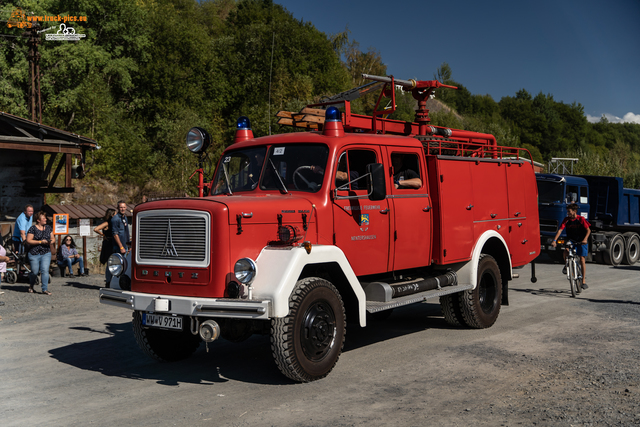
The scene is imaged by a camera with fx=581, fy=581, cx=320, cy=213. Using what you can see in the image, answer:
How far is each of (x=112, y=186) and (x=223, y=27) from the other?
3215 cm

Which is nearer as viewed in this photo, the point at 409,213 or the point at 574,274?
the point at 409,213

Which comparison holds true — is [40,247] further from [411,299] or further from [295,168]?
[411,299]

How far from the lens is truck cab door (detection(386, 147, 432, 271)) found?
24.2ft

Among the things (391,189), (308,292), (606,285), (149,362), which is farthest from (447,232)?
(606,285)

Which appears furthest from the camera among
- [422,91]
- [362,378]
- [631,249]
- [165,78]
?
[165,78]

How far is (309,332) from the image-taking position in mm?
5898

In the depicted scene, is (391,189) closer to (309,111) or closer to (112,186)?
(309,111)

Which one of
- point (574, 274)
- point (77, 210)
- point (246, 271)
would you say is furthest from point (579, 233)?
point (77, 210)

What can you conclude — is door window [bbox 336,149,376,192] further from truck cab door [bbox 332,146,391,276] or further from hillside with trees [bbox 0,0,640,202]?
hillside with trees [bbox 0,0,640,202]

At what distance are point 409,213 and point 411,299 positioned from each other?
112 centimetres

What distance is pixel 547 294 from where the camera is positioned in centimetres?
1245

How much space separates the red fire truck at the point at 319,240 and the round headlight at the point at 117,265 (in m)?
0.01

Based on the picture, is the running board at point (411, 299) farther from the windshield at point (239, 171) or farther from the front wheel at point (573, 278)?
the front wheel at point (573, 278)

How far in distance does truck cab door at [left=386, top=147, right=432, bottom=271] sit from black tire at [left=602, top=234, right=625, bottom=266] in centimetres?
1447
